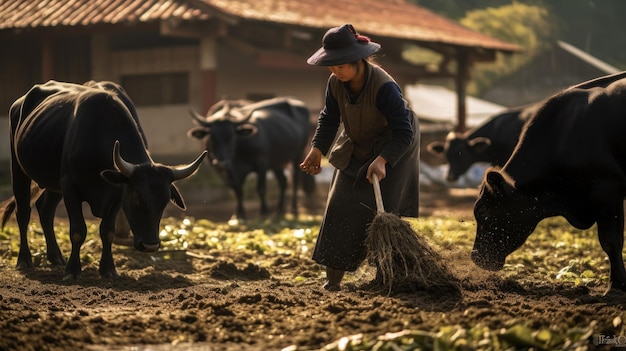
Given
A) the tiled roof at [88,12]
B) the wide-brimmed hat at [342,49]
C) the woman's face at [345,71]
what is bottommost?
the woman's face at [345,71]

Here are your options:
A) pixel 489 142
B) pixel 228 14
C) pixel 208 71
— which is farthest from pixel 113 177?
pixel 208 71

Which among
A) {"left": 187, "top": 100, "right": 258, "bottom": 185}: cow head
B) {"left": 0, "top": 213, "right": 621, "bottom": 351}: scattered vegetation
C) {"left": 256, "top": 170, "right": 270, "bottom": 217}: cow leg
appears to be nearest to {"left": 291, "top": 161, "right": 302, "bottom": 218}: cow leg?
{"left": 256, "top": 170, "right": 270, "bottom": 217}: cow leg

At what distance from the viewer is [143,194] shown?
804 centimetres

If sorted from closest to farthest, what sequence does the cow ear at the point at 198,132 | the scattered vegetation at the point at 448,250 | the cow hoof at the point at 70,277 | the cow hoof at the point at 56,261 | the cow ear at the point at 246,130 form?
the scattered vegetation at the point at 448,250 < the cow hoof at the point at 70,277 < the cow hoof at the point at 56,261 < the cow ear at the point at 246,130 < the cow ear at the point at 198,132

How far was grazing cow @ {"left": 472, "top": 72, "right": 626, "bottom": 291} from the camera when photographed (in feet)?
23.5

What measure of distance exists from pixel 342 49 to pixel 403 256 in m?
1.36

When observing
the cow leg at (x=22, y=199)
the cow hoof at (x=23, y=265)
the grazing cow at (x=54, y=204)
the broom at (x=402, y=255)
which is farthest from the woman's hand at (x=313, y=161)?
the cow leg at (x=22, y=199)

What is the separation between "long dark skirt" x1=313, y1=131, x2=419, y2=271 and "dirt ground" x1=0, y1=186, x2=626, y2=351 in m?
0.24

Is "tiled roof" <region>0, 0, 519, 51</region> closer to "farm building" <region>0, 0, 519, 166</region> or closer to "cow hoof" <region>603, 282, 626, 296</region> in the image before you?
"farm building" <region>0, 0, 519, 166</region>

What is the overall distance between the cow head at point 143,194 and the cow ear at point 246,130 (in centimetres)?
688

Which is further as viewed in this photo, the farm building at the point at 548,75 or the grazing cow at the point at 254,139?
the farm building at the point at 548,75

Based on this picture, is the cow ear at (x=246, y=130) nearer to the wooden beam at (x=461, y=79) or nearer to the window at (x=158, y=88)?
the window at (x=158, y=88)

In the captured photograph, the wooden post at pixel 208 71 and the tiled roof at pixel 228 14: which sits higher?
the tiled roof at pixel 228 14

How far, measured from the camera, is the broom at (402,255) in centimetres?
674
